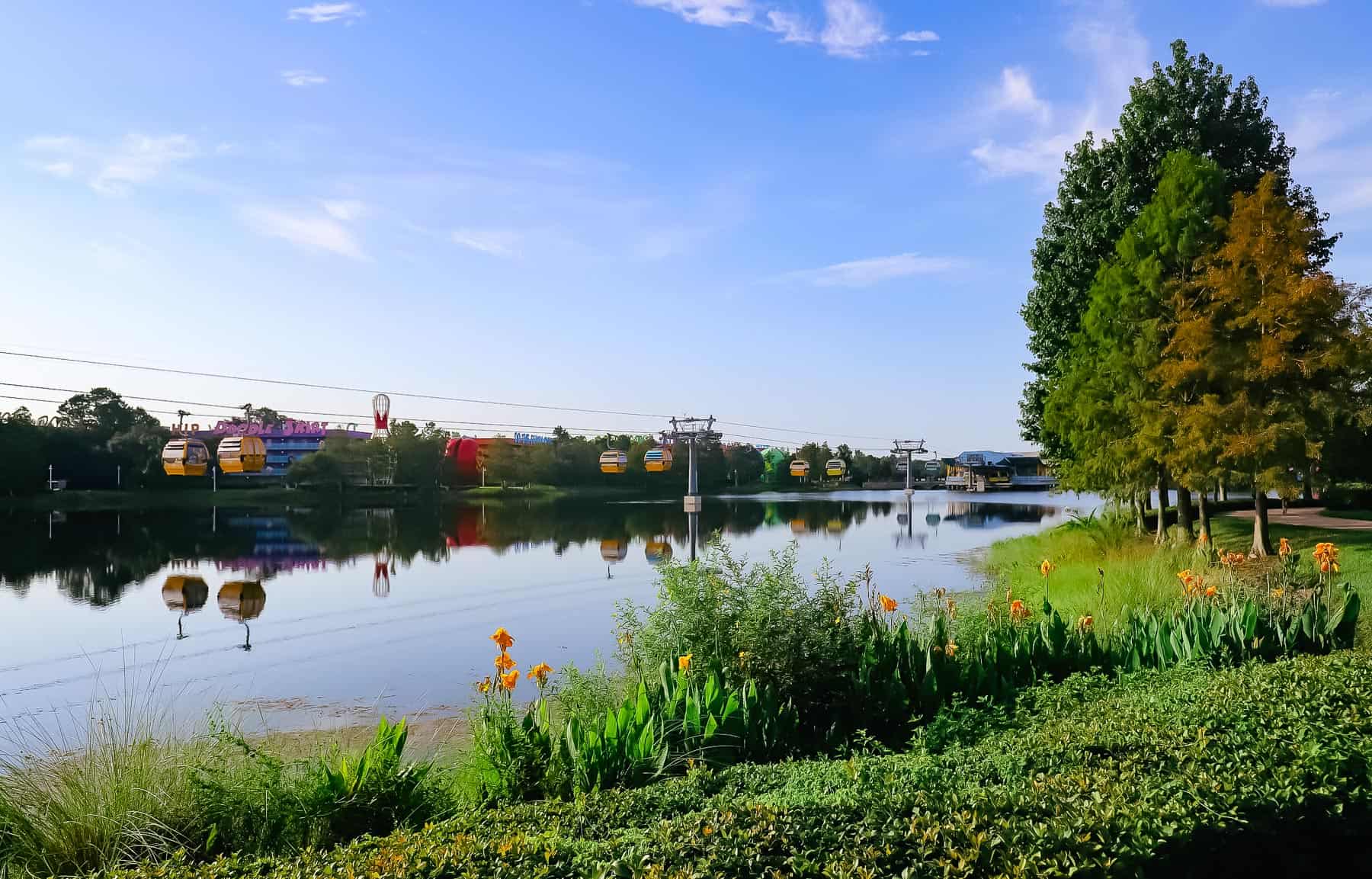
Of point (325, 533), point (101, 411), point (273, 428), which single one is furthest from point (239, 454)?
point (101, 411)

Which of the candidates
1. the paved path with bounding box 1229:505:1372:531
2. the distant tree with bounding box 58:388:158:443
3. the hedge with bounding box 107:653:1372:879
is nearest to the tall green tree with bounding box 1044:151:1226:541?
the paved path with bounding box 1229:505:1372:531

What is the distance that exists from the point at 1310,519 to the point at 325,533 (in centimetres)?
3577

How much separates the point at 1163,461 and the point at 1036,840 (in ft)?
57.3

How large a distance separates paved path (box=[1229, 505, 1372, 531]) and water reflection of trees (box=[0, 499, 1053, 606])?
587 inches

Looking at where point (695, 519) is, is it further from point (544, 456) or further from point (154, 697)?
point (154, 697)

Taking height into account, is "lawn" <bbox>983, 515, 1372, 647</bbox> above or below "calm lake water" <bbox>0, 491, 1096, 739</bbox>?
above

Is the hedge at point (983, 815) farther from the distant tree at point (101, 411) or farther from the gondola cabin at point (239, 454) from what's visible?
the distant tree at point (101, 411)

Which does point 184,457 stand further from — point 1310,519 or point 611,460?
point 1310,519

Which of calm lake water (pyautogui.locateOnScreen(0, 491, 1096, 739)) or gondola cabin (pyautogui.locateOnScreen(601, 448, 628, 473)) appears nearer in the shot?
calm lake water (pyautogui.locateOnScreen(0, 491, 1096, 739))

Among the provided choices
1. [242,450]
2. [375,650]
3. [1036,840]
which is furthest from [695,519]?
[1036,840]

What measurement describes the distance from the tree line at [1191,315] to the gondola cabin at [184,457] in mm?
25291

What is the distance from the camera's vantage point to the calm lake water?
11.7 m

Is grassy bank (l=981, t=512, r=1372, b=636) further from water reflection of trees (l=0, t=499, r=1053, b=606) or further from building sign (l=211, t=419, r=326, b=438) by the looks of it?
building sign (l=211, t=419, r=326, b=438)

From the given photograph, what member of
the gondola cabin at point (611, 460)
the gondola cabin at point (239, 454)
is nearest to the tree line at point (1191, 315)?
the gondola cabin at point (239, 454)
